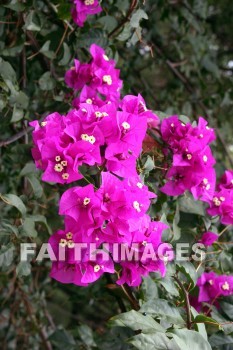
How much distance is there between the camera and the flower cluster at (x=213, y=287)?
1.09 meters

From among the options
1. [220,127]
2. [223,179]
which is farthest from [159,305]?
[220,127]

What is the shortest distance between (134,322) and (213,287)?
0.34m

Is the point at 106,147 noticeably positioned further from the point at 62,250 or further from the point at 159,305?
the point at 159,305

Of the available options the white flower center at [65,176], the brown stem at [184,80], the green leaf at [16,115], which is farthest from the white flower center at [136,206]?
the brown stem at [184,80]

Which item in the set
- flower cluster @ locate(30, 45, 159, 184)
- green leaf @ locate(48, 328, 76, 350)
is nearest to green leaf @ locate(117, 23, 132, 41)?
flower cluster @ locate(30, 45, 159, 184)

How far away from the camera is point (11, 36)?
133cm

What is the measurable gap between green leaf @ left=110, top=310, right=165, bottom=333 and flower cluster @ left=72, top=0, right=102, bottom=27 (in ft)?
2.23

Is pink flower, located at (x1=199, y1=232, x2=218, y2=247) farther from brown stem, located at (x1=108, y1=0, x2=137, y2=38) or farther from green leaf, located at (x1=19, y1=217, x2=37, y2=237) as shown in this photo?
brown stem, located at (x1=108, y1=0, x2=137, y2=38)

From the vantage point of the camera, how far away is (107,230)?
2.59 ft

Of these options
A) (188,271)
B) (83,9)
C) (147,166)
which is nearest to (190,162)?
(147,166)

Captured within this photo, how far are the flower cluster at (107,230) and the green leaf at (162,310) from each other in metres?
0.05

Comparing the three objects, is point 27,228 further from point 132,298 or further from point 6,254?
point 132,298

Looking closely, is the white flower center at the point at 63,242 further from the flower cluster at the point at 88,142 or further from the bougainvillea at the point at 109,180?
the flower cluster at the point at 88,142

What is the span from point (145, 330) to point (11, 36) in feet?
2.87
